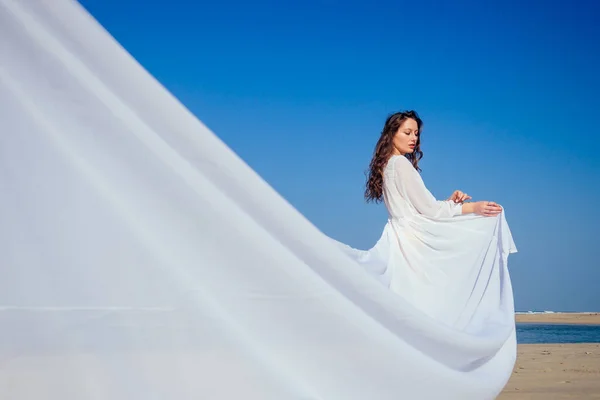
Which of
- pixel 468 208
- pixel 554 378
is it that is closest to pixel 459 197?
pixel 468 208

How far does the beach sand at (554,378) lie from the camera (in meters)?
4.23

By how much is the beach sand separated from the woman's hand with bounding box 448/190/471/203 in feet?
4.30

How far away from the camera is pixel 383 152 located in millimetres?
4582

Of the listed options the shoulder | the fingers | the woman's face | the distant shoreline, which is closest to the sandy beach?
the fingers

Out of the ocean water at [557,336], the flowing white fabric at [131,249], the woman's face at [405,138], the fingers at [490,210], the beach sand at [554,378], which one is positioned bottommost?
the flowing white fabric at [131,249]

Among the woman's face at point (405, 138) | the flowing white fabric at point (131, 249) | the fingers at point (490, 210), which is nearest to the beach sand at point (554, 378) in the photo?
the fingers at point (490, 210)

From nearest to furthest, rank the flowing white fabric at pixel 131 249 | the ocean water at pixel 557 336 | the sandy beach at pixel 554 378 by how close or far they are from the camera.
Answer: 1. the flowing white fabric at pixel 131 249
2. the sandy beach at pixel 554 378
3. the ocean water at pixel 557 336

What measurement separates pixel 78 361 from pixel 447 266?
9.72ft

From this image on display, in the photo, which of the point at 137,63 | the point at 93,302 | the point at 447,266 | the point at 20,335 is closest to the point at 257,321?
the point at 93,302

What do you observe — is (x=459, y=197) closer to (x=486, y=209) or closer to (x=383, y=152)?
(x=486, y=209)

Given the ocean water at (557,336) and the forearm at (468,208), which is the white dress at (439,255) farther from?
the ocean water at (557,336)

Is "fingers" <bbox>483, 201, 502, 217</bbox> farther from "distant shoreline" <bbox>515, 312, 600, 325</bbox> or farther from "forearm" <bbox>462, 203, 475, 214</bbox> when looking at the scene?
"distant shoreline" <bbox>515, 312, 600, 325</bbox>

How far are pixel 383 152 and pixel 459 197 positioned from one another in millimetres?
675

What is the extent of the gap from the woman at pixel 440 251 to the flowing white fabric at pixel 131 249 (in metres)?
2.27
